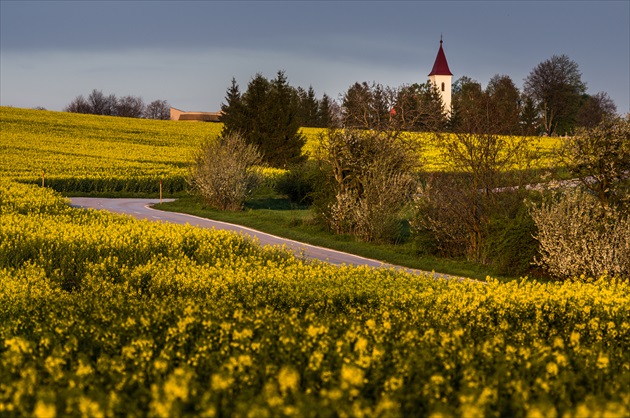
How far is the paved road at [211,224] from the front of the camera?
25.4 metres

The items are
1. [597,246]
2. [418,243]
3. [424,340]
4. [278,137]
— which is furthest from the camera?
[278,137]

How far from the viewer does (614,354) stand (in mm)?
9648

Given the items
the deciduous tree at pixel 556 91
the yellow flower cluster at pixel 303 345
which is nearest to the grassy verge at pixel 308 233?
the yellow flower cluster at pixel 303 345

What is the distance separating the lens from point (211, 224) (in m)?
35.0

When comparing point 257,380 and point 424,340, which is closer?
point 257,380

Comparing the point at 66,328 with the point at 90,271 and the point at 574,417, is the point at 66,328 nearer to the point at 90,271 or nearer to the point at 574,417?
the point at 574,417

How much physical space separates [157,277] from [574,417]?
11053 millimetres

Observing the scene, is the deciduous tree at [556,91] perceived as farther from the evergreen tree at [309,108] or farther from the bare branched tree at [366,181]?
the bare branched tree at [366,181]

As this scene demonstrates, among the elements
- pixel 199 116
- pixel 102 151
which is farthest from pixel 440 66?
pixel 102 151

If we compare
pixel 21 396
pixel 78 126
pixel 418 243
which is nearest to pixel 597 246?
pixel 418 243

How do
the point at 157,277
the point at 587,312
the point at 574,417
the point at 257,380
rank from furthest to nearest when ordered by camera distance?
the point at 157,277 < the point at 587,312 < the point at 257,380 < the point at 574,417

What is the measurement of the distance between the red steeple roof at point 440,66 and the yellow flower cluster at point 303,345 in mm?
139673

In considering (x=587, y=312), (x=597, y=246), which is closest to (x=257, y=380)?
(x=587, y=312)

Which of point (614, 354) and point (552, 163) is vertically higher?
point (552, 163)
